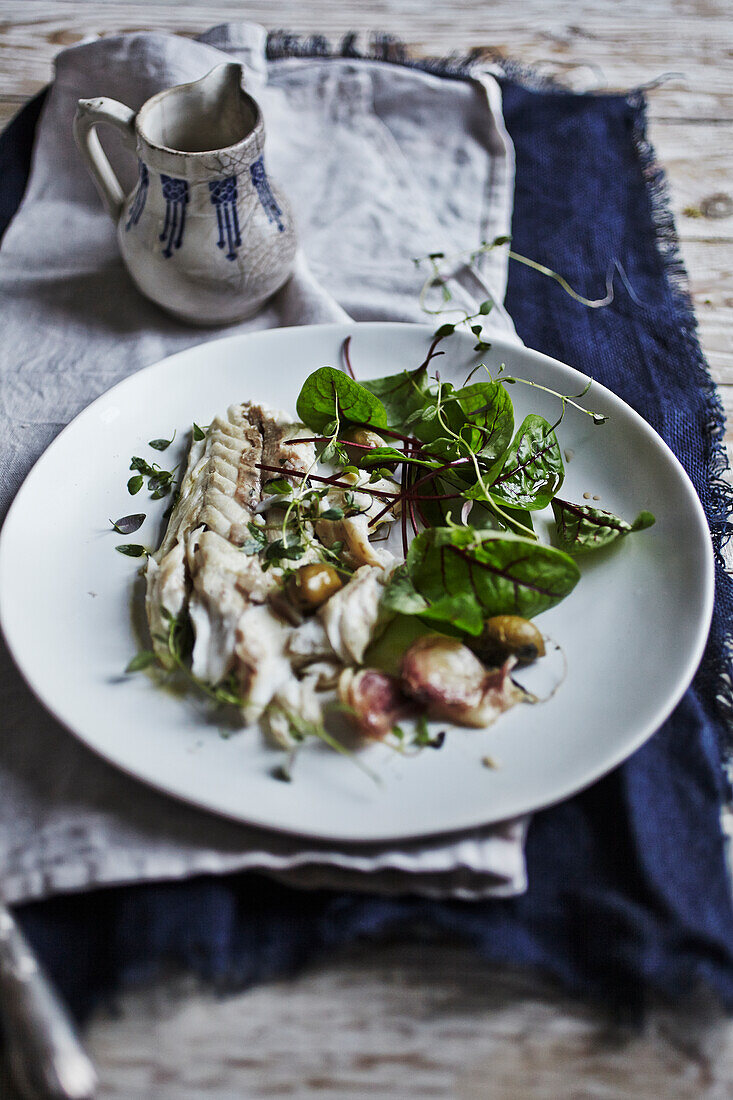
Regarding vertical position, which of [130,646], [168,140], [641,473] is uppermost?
[168,140]

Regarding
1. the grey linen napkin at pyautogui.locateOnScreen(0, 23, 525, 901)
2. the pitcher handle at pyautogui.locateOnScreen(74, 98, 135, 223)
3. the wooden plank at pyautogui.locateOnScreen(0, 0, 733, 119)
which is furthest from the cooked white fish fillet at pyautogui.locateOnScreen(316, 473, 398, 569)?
the wooden plank at pyautogui.locateOnScreen(0, 0, 733, 119)

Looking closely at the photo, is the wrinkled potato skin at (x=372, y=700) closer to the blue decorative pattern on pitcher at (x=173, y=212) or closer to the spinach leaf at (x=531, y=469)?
the spinach leaf at (x=531, y=469)

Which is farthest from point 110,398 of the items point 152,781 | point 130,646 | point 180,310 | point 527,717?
point 527,717

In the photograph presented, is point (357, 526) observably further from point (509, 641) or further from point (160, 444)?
point (160, 444)

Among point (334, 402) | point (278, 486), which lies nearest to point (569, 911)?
point (278, 486)

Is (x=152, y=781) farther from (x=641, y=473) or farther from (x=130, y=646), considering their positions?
(x=641, y=473)

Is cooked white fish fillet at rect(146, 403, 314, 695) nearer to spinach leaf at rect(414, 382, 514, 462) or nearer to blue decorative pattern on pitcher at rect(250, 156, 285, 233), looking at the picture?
spinach leaf at rect(414, 382, 514, 462)
